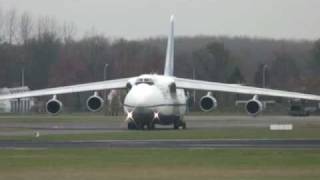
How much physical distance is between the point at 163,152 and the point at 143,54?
139 meters

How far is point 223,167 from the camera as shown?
27.3m

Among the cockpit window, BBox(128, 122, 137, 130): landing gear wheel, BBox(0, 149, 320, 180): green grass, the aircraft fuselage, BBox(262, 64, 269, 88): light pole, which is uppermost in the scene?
BBox(262, 64, 269, 88): light pole

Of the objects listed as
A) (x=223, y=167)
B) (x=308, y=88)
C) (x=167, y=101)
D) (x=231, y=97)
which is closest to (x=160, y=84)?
(x=167, y=101)

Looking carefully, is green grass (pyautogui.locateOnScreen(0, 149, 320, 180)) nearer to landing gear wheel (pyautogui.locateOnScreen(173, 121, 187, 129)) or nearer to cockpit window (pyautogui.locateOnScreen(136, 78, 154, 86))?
cockpit window (pyautogui.locateOnScreen(136, 78, 154, 86))

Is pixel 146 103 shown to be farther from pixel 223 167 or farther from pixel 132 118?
pixel 223 167

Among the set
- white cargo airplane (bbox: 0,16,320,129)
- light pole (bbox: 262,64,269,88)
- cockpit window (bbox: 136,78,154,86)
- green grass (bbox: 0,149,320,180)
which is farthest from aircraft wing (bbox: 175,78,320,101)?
light pole (bbox: 262,64,269,88)

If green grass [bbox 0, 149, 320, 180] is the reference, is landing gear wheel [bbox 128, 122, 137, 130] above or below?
above

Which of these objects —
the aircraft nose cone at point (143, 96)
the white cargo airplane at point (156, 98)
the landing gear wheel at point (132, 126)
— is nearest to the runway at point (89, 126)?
the landing gear wheel at point (132, 126)

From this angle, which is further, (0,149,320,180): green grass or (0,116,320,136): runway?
(0,116,320,136): runway

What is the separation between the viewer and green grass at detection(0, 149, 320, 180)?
2461cm

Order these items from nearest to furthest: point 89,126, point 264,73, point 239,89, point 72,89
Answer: point 239,89 < point 72,89 < point 89,126 < point 264,73

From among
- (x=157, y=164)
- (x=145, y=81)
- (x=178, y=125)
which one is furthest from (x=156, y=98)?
(x=157, y=164)

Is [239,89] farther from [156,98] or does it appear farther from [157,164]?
[157,164]

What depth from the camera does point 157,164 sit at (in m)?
28.5
